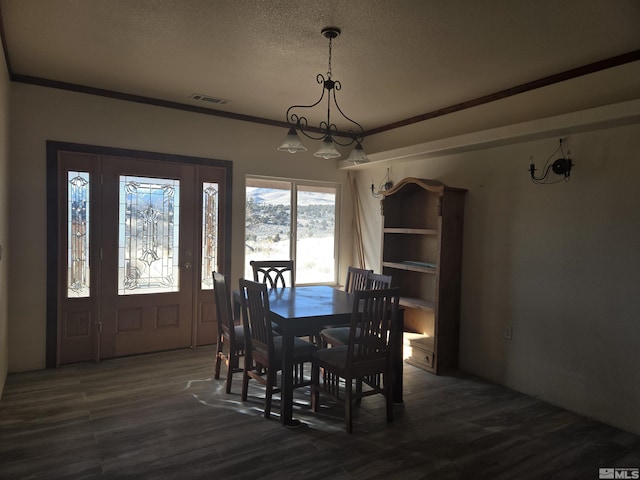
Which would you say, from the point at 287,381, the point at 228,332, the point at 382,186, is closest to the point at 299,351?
the point at 287,381

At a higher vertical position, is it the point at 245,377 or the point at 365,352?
the point at 365,352

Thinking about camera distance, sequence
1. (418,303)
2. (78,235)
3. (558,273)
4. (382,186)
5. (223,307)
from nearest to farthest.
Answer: (558,273) → (223,307) → (78,235) → (418,303) → (382,186)

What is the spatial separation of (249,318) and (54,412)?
152 cm

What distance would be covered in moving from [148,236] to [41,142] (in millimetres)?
1255

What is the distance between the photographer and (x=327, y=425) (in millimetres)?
2877

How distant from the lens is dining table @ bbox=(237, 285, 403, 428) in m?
2.86

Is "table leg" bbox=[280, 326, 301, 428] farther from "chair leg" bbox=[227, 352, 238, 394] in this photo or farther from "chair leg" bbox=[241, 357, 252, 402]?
"chair leg" bbox=[227, 352, 238, 394]

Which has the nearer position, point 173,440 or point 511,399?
point 173,440

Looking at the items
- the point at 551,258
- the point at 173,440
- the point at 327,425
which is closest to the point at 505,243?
the point at 551,258

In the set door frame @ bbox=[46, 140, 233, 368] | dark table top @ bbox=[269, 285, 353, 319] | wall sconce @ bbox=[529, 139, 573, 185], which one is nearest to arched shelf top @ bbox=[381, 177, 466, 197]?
wall sconce @ bbox=[529, 139, 573, 185]

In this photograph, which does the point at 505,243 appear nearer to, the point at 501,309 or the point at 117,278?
the point at 501,309

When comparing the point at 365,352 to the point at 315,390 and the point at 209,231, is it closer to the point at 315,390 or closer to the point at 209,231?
the point at 315,390

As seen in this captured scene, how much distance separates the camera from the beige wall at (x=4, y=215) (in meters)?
3.15

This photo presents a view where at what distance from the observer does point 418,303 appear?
13.7ft
